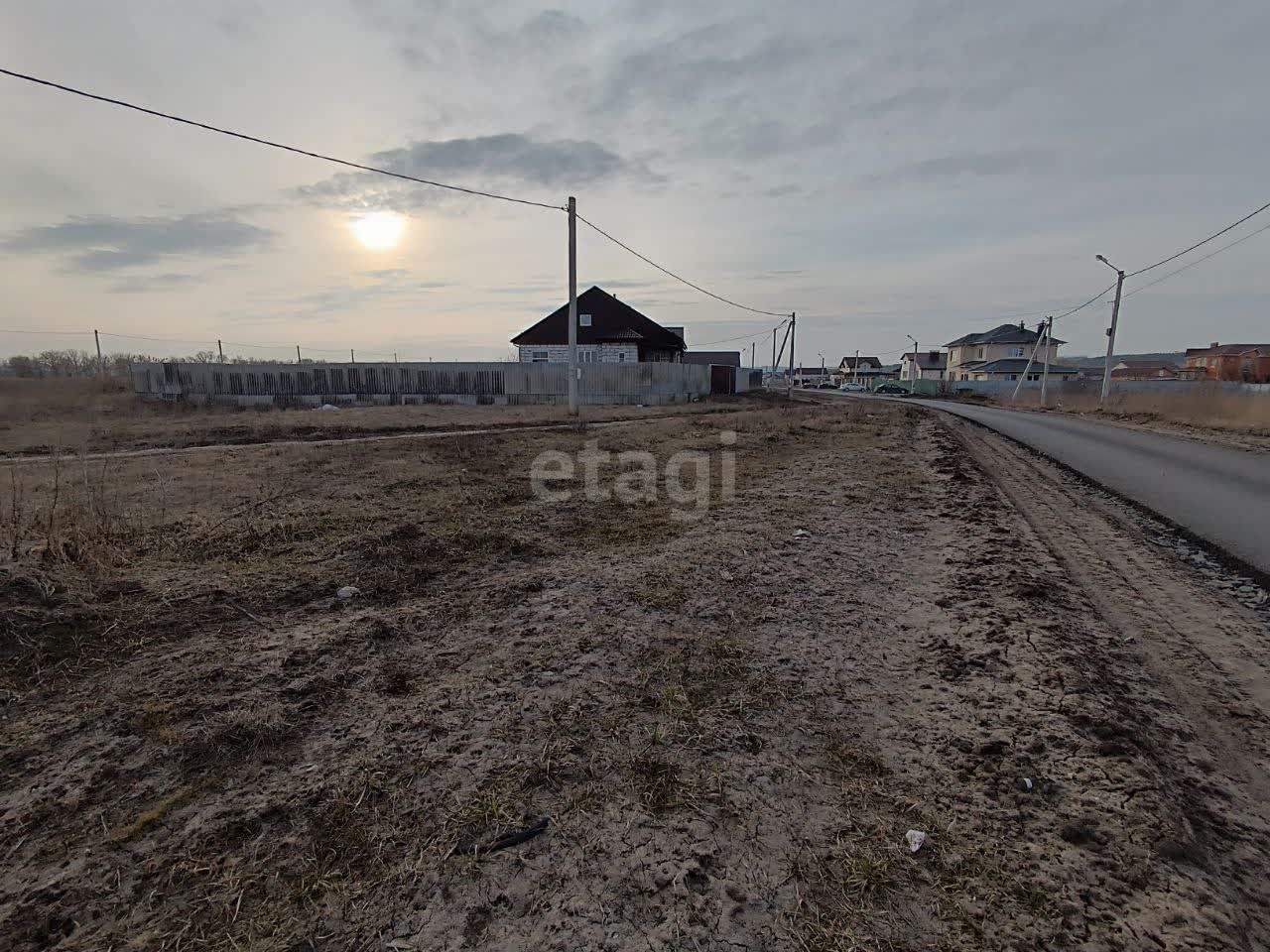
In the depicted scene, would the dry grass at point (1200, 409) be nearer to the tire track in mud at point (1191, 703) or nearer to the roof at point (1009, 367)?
the tire track in mud at point (1191, 703)

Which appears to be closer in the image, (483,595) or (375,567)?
(483,595)

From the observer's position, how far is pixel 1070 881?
1.90m

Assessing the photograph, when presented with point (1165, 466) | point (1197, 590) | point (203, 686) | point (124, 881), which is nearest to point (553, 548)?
point (203, 686)

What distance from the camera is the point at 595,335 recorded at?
126 feet

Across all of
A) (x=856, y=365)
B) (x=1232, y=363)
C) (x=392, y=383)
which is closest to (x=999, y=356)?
(x=1232, y=363)

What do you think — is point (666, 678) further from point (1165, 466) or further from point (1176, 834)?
point (1165, 466)

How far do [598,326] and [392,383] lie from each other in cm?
1579

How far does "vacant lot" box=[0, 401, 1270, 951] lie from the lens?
6.01 feet

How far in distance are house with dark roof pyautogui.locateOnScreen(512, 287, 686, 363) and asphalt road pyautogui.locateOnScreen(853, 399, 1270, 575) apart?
85.8 ft

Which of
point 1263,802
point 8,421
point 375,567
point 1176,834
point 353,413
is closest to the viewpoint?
point 1176,834

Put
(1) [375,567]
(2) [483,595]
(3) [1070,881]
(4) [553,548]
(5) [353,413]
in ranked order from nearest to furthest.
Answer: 1. (3) [1070,881]
2. (2) [483,595]
3. (1) [375,567]
4. (4) [553,548]
5. (5) [353,413]

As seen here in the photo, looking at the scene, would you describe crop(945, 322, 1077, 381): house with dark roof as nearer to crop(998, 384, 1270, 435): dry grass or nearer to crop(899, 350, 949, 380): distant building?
crop(899, 350, 949, 380): distant building

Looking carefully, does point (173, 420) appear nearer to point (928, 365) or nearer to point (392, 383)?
point (392, 383)

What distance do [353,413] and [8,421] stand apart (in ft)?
31.2
